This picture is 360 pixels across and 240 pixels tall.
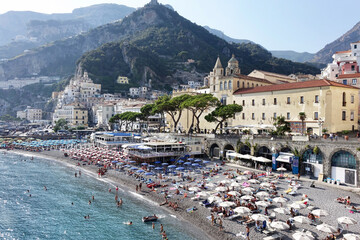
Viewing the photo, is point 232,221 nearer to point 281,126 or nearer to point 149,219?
point 149,219

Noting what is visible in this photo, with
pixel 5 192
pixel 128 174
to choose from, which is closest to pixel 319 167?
pixel 128 174

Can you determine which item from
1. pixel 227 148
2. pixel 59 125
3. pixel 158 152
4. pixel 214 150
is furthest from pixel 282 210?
pixel 59 125

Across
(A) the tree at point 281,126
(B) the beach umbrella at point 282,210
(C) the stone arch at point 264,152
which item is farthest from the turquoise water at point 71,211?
(A) the tree at point 281,126

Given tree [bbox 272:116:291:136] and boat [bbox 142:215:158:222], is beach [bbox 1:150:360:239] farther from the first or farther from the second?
tree [bbox 272:116:291:136]

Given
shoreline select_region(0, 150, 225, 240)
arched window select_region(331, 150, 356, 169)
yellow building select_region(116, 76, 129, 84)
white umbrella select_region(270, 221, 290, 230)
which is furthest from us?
yellow building select_region(116, 76, 129, 84)

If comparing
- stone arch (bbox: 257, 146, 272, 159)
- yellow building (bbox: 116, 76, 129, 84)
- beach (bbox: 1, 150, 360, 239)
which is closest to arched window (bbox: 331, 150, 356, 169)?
beach (bbox: 1, 150, 360, 239)

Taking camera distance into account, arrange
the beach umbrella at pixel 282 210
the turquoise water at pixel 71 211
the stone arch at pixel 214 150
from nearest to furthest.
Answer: the beach umbrella at pixel 282 210 < the turquoise water at pixel 71 211 < the stone arch at pixel 214 150

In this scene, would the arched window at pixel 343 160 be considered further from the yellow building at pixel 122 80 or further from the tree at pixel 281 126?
the yellow building at pixel 122 80
